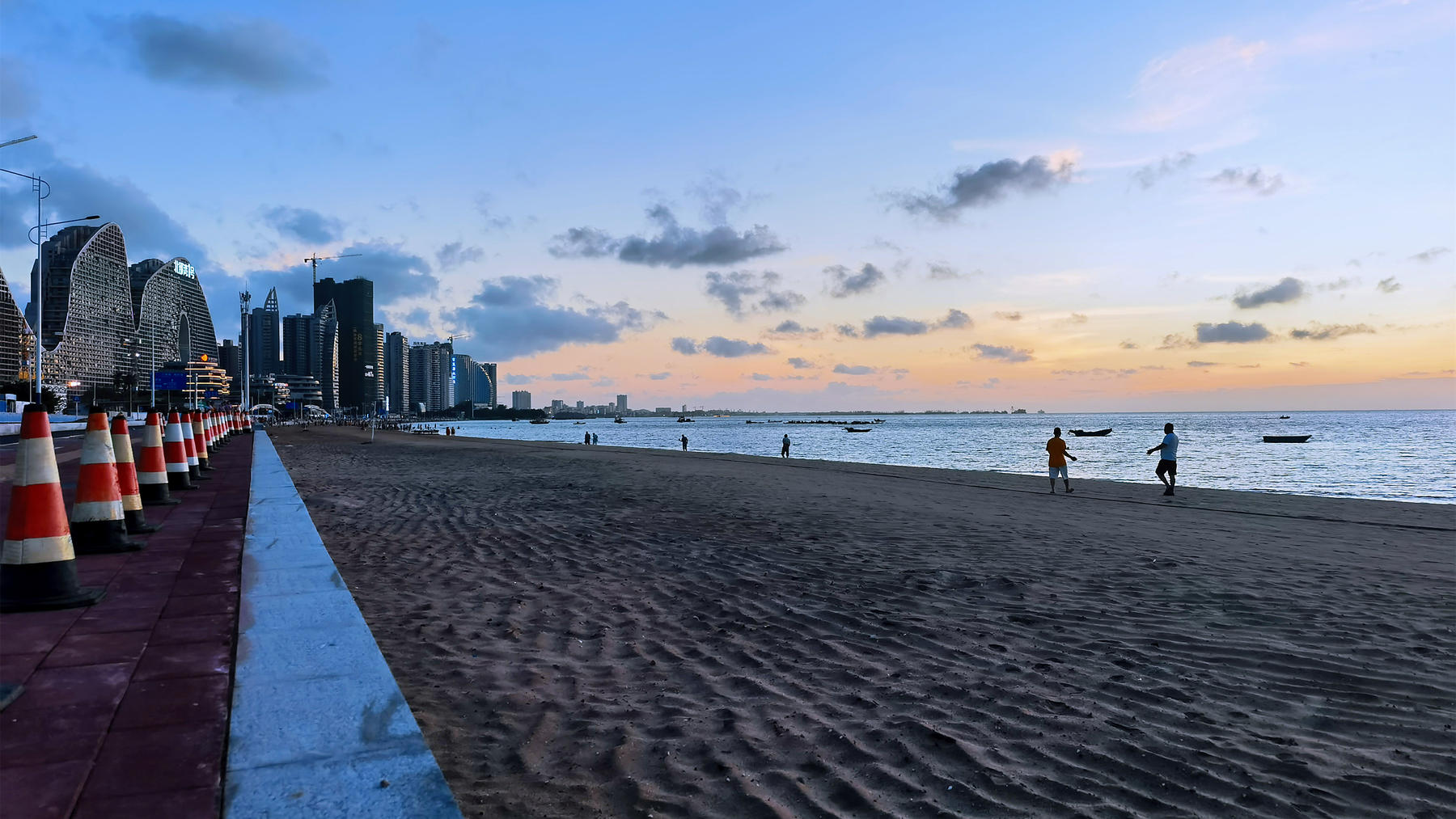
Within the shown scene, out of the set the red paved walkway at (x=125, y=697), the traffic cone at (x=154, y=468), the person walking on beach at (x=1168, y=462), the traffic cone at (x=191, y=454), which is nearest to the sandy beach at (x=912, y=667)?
the red paved walkway at (x=125, y=697)

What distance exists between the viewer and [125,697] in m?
2.82

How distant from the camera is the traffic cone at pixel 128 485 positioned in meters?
6.66

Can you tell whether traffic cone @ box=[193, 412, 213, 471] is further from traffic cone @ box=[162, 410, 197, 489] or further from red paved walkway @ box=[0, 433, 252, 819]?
red paved walkway @ box=[0, 433, 252, 819]

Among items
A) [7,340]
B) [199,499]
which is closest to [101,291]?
[7,340]

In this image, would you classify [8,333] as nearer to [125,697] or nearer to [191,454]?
[191,454]

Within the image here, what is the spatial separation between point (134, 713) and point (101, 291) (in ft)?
731

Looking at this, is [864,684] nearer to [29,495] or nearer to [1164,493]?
[29,495]

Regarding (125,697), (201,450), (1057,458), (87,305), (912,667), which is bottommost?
(912,667)

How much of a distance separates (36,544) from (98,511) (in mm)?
1842

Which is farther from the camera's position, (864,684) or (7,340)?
(7,340)

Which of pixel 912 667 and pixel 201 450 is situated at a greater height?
pixel 201 450

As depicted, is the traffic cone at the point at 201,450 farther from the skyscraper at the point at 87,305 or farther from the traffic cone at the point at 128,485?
the skyscraper at the point at 87,305

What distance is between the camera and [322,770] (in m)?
2.13

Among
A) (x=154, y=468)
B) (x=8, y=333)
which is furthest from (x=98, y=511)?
(x=8, y=333)
